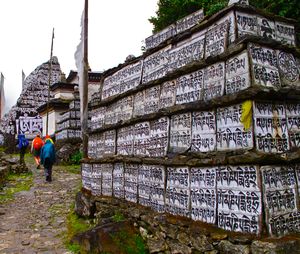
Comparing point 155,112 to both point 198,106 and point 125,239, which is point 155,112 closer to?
point 198,106

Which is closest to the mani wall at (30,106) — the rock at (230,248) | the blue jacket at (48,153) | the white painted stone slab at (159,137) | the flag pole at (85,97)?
the blue jacket at (48,153)

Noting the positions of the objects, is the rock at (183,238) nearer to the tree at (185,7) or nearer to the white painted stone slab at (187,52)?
the white painted stone slab at (187,52)

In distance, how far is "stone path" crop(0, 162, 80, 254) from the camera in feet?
22.0

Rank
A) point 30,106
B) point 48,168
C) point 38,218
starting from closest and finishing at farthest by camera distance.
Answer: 1. point 38,218
2. point 48,168
3. point 30,106

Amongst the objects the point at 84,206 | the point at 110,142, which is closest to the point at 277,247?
the point at 110,142

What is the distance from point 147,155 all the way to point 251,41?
286 cm

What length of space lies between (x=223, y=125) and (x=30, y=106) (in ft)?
87.9

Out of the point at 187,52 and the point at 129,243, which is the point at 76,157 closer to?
the point at 129,243

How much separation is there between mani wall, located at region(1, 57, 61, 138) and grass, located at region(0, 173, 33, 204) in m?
12.9

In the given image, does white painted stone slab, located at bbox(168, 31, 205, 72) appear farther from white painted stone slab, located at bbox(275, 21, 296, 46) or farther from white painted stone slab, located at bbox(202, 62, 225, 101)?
white painted stone slab, located at bbox(275, 21, 296, 46)

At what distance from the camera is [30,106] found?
94.3 feet

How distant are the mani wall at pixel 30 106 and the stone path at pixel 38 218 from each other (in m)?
15.6

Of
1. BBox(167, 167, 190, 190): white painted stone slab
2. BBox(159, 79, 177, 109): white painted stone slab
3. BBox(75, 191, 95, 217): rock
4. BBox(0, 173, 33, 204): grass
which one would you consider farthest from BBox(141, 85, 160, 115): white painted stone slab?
BBox(0, 173, 33, 204): grass

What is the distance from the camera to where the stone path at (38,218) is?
263 inches
